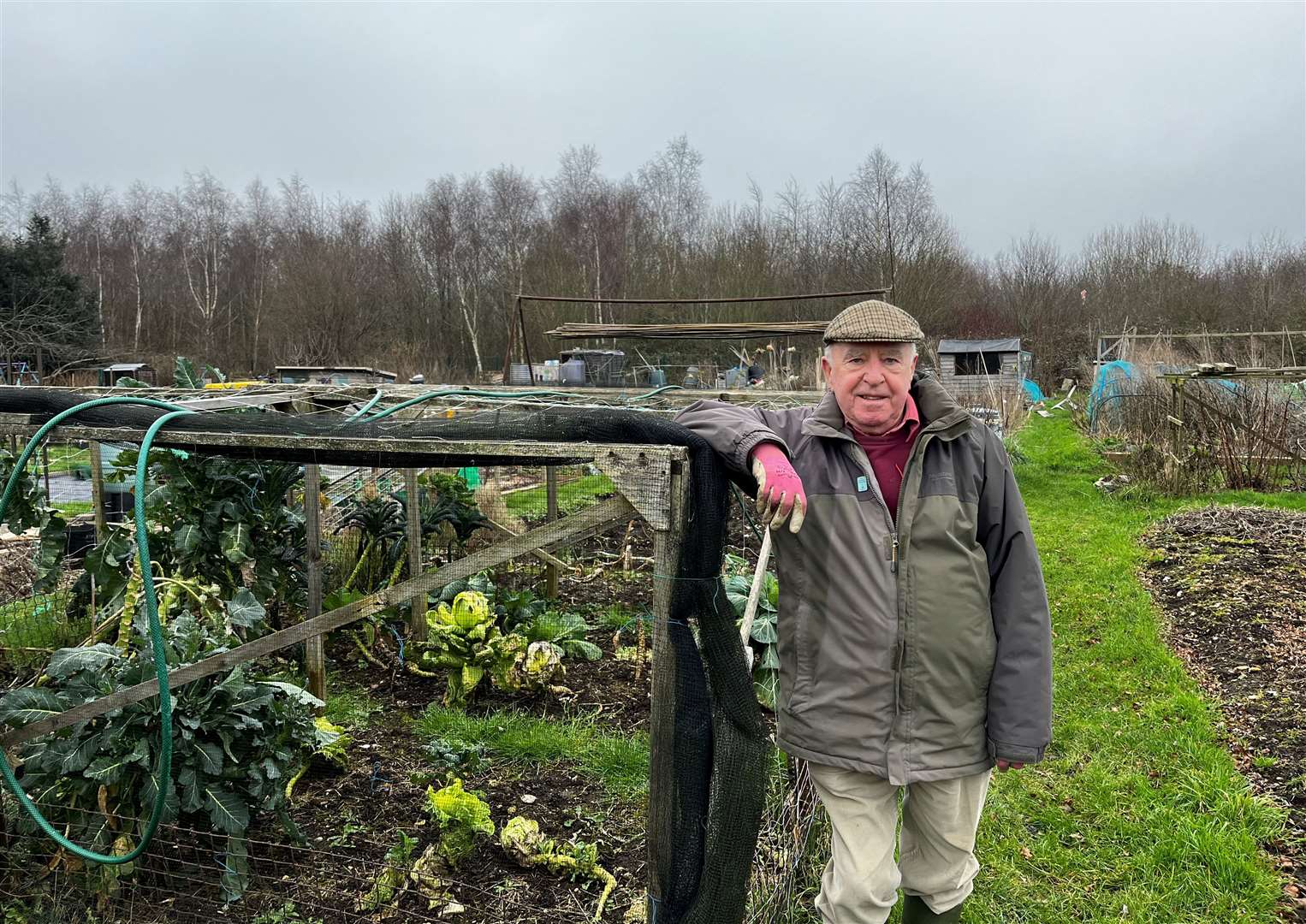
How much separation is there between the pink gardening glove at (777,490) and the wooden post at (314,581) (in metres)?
3.05

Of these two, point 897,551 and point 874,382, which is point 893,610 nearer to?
point 897,551

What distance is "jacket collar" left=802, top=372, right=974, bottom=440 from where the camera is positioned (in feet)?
7.39

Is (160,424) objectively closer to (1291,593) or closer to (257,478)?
(257,478)

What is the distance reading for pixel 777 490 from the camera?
203 centimetres

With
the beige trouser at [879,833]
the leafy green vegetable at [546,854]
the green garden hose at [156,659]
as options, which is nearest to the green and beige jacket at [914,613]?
the beige trouser at [879,833]

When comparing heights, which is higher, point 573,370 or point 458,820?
point 573,370

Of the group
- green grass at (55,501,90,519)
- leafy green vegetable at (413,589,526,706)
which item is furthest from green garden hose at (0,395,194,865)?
green grass at (55,501,90,519)

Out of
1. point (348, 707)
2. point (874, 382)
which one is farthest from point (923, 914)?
point (348, 707)

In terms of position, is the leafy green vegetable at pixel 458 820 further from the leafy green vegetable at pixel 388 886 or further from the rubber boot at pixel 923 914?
the rubber boot at pixel 923 914

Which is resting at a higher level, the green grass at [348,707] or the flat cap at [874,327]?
the flat cap at [874,327]

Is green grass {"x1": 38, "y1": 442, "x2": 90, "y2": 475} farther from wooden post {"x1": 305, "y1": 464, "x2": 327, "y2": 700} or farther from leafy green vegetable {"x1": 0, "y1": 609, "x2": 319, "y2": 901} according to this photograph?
leafy green vegetable {"x1": 0, "y1": 609, "x2": 319, "y2": 901}

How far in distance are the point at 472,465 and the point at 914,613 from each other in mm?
1454

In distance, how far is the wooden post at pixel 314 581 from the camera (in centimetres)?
459

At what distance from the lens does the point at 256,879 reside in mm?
3068
